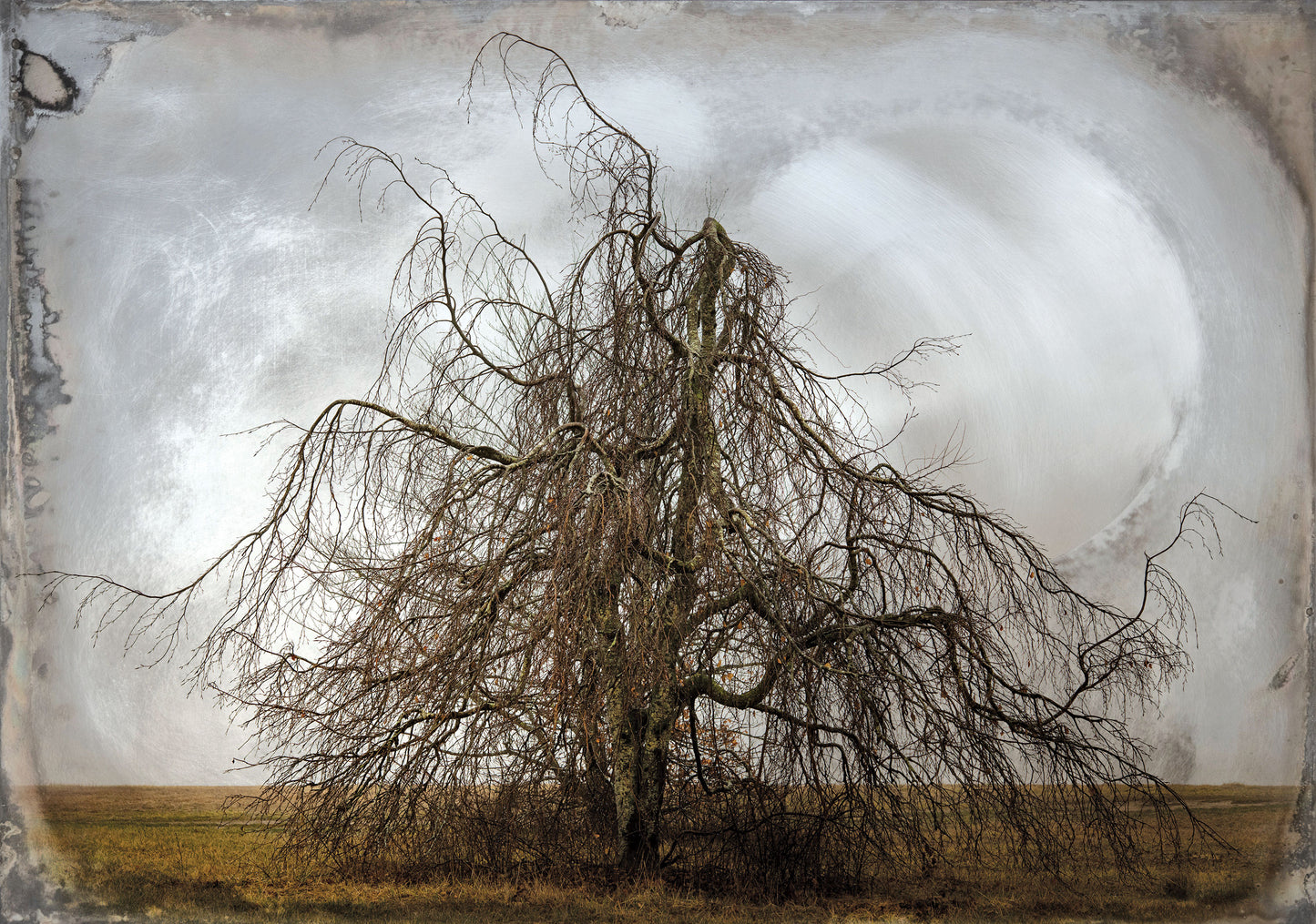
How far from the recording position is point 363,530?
4.70m

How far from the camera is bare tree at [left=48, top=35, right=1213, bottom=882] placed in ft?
13.5

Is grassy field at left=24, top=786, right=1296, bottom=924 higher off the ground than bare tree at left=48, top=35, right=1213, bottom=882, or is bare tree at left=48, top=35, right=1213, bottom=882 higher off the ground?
bare tree at left=48, top=35, right=1213, bottom=882

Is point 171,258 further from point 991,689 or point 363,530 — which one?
point 991,689

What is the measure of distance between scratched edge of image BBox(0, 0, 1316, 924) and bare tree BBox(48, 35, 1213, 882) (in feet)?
1.99

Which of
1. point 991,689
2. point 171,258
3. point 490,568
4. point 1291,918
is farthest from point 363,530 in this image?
point 1291,918

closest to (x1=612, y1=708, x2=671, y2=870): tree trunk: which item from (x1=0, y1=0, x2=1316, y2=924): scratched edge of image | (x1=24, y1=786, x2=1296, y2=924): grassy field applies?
(x1=24, y1=786, x2=1296, y2=924): grassy field

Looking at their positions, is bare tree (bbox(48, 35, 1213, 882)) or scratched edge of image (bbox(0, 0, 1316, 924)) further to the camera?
scratched edge of image (bbox(0, 0, 1316, 924))

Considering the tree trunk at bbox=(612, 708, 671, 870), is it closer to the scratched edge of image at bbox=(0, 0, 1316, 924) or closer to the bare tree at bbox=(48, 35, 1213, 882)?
the bare tree at bbox=(48, 35, 1213, 882)

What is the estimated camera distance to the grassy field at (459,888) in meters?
4.42

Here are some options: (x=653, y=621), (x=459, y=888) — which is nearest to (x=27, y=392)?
(x=459, y=888)

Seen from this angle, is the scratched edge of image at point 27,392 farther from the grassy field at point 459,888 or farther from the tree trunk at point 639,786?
the tree trunk at point 639,786

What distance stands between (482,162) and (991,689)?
128 inches

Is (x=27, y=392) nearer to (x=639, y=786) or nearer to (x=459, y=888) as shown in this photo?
(x=459, y=888)

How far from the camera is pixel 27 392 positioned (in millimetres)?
5020
